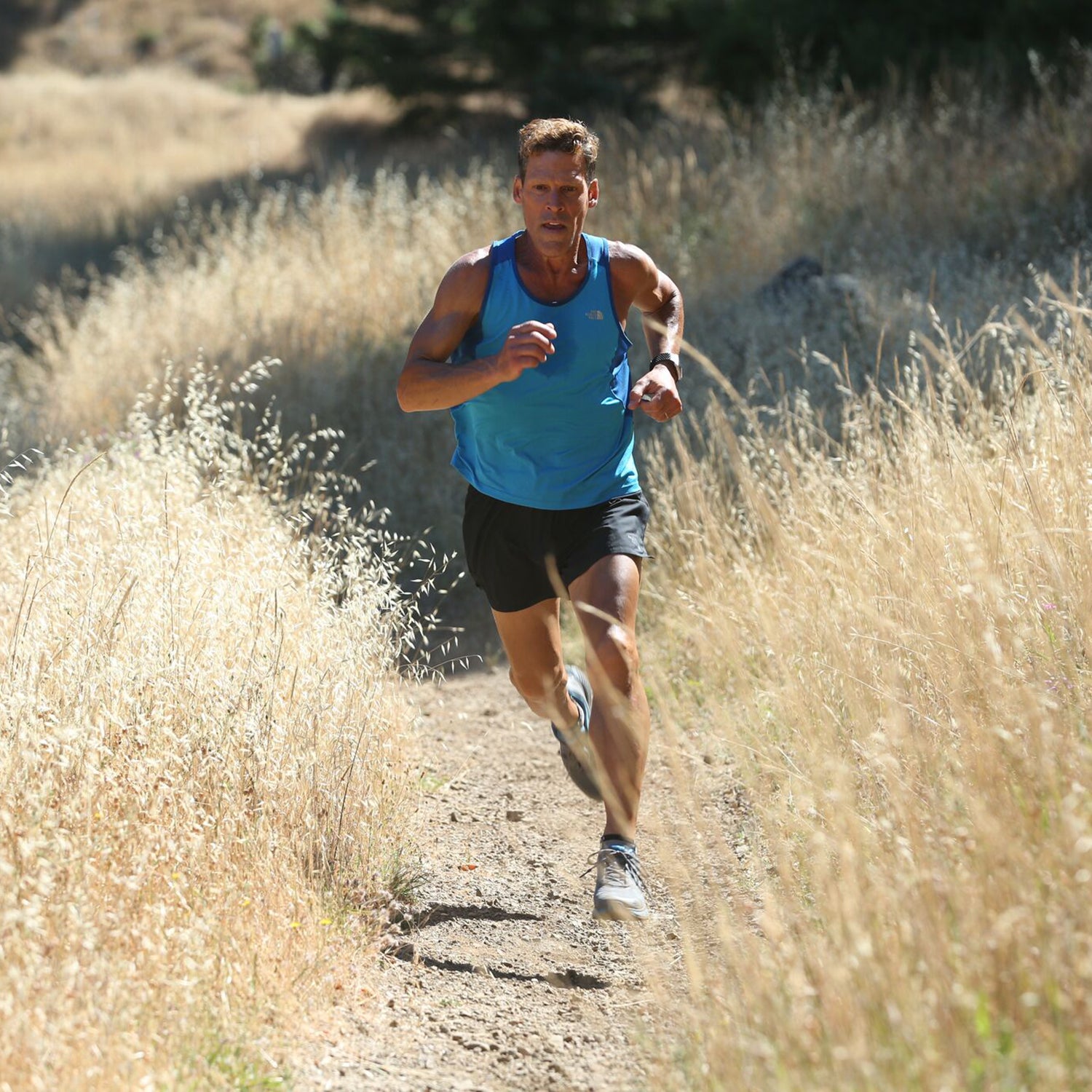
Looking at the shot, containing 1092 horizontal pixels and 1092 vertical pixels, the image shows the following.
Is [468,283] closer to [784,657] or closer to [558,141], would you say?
[558,141]

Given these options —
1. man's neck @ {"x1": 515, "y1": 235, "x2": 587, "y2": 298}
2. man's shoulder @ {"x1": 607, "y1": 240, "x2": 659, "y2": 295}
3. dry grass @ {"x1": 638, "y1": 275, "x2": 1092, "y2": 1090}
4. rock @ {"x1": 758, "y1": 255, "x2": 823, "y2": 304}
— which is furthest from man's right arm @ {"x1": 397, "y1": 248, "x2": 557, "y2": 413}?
rock @ {"x1": 758, "y1": 255, "x2": 823, "y2": 304}

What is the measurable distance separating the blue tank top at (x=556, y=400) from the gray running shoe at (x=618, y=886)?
1018mm

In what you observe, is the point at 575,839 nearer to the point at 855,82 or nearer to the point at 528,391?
the point at 528,391

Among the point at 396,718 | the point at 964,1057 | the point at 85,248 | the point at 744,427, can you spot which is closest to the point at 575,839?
the point at 396,718

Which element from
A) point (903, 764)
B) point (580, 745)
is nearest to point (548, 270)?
point (580, 745)

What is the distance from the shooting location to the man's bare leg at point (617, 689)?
3648 millimetres

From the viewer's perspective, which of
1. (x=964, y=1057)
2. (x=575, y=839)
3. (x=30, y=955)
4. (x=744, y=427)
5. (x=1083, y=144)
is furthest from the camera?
(x=1083, y=144)

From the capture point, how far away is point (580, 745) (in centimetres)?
424

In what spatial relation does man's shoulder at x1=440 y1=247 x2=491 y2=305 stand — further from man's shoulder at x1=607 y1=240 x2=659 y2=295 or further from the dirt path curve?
the dirt path curve

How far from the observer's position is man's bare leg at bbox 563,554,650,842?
365cm

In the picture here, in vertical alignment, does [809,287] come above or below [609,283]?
below

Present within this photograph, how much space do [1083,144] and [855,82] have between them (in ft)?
12.4

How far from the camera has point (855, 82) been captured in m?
12.9

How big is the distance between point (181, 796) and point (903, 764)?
6.23ft
